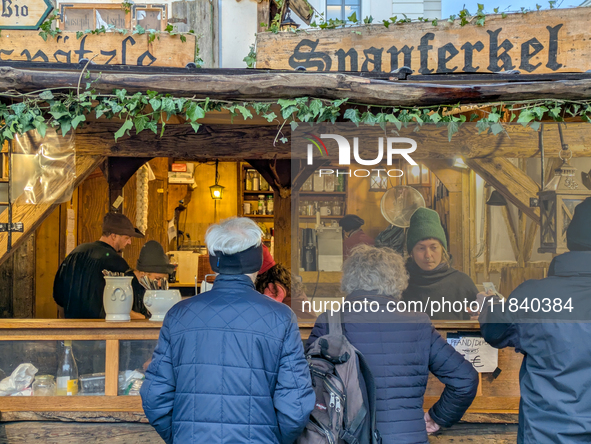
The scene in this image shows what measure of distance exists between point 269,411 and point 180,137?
264 cm

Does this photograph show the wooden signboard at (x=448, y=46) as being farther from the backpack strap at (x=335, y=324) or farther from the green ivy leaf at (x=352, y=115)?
the backpack strap at (x=335, y=324)

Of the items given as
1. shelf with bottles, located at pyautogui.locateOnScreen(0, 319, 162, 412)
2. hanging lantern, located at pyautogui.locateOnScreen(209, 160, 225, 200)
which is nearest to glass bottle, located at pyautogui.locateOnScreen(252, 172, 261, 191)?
hanging lantern, located at pyautogui.locateOnScreen(209, 160, 225, 200)

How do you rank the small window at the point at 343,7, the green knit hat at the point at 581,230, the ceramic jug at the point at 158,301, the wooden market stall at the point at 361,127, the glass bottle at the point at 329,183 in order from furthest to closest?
1. the small window at the point at 343,7
2. the glass bottle at the point at 329,183
3. the ceramic jug at the point at 158,301
4. the wooden market stall at the point at 361,127
5. the green knit hat at the point at 581,230

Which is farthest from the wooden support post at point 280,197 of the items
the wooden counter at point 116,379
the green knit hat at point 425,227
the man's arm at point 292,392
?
the man's arm at point 292,392

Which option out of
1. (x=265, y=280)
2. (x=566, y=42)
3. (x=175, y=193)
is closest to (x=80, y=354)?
(x=265, y=280)

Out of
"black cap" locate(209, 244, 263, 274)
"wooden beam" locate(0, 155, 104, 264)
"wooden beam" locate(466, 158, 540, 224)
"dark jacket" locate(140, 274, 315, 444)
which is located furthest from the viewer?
"wooden beam" locate(466, 158, 540, 224)

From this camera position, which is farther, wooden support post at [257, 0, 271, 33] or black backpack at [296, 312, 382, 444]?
wooden support post at [257, 0, 271, 33]

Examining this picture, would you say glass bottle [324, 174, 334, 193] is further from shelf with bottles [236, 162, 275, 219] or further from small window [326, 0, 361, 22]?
shelf with bottles [236, 162, 275, 219]

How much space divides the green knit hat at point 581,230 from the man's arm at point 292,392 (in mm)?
1317

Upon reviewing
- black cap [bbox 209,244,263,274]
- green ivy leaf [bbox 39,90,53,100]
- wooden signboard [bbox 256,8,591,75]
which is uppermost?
wooden signboard [bbox 256,8,591,75]

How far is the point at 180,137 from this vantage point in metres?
4.24

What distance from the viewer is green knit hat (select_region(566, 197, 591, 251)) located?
2410 millimetres

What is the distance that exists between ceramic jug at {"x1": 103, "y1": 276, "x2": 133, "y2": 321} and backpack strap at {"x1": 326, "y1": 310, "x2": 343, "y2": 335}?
5.17ft

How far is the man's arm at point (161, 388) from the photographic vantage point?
218cm
